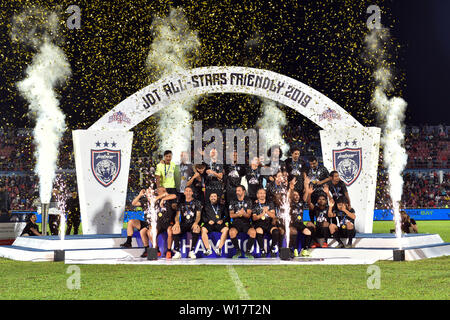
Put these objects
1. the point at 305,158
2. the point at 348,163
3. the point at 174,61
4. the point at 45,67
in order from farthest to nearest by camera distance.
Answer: the point at 305,158, the point at 174,61, the point at 45,67, the point at 348,163

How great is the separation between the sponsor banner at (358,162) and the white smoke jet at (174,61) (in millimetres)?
22315

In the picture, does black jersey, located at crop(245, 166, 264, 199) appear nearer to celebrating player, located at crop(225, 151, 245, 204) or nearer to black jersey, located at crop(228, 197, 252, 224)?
celebrating player, located at crop(225, 151, 245, 204)

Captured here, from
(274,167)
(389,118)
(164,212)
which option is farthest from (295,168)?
(389,118)

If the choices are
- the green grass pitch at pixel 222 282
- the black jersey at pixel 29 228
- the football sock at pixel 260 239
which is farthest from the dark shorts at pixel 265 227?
the black jersey at pixel 29 228

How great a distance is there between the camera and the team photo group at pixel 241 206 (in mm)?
11180

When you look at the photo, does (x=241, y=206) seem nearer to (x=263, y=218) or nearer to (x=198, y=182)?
(x=263, y=218)

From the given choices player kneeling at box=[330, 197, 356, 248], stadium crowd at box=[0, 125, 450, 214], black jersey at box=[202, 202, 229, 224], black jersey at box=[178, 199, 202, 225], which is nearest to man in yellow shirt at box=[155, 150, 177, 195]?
black jersey at box=[178, 199, 202, 225]

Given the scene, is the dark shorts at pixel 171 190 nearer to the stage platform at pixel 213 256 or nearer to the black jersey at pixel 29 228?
the stage platform at pixel 213 256

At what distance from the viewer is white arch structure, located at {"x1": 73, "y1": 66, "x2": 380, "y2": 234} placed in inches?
532

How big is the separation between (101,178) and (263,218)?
4434 millimetres

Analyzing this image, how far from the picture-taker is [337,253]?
11.3 metres

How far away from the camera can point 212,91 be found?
13891 mm
